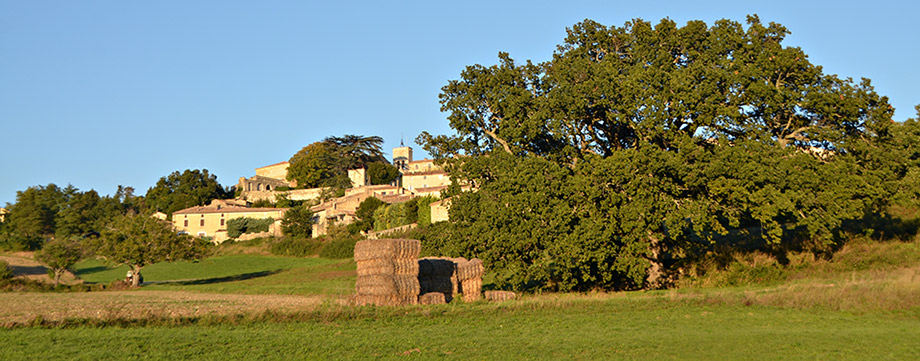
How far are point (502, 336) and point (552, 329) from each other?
205 centimetres

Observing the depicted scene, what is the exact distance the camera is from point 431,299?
26016 mm

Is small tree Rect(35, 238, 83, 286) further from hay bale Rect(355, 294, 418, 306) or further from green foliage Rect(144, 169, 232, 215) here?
green foliage Rect(144, 169, 232, 215)

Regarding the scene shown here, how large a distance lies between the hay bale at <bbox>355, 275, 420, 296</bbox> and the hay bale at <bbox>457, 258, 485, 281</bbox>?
134 inches

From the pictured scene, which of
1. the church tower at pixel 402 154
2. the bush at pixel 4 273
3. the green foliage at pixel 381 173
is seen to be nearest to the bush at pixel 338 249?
the bush at pixel 4 273

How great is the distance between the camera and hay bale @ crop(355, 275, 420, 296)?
81.8 feet

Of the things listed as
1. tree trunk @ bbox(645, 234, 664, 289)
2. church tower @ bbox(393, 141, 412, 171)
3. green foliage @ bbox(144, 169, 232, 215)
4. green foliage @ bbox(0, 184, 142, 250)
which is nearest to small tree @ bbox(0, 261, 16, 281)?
tree trunk @ bbox(645, 234, 664, 289)

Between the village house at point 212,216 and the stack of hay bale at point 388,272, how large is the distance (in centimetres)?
7985

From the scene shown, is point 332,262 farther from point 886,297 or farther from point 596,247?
point 886,297

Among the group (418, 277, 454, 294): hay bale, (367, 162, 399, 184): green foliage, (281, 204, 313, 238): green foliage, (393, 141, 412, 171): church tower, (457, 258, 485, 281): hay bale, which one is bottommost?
(418, 277, 454, 294): hay bale

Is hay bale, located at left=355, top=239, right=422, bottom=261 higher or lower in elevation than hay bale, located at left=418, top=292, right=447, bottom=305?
higher

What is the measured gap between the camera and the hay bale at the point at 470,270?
29.1 meters

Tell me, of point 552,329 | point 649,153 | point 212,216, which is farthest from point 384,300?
point 212,216

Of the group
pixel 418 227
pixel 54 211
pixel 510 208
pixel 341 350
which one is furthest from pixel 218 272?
pixel 54 211

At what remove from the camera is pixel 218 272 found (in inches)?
2459
